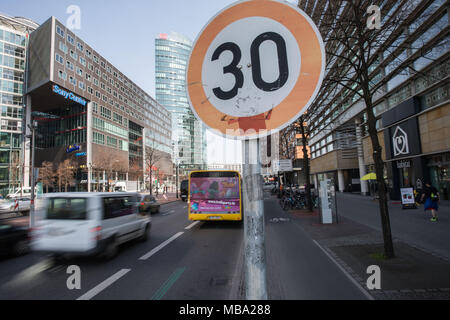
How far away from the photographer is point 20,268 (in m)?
5.32

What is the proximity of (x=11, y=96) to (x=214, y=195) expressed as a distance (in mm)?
53688

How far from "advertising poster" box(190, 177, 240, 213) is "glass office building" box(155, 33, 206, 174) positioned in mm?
92736

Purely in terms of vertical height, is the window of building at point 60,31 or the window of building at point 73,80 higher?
the window of building at point 60,31

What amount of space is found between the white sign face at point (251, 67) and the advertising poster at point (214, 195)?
30.0 feet

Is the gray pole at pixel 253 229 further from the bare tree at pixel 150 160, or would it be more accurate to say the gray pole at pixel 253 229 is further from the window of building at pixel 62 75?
the window of building at pixel 62 75

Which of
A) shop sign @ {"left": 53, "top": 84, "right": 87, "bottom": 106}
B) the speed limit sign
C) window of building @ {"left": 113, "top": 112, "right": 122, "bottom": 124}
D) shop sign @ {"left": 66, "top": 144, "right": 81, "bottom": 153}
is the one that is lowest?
the speed limit sign

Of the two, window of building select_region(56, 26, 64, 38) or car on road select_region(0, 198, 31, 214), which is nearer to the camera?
car on road select_region(0, 198, 31, 214)

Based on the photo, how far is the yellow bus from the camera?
409 inches

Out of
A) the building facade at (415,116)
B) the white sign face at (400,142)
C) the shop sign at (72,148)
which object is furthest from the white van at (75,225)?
the shop sign at (72,148)

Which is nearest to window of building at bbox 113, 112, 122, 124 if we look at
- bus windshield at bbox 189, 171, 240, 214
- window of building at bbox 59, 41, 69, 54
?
window of building at bbox 59, 41, 69, 54

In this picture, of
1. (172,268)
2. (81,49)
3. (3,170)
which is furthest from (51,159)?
(172,268)

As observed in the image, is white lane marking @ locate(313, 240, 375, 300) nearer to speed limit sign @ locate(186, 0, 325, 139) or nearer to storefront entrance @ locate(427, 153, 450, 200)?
speed limit sign @ locate(186, 0, 325, 139)

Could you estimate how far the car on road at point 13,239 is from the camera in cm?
601
